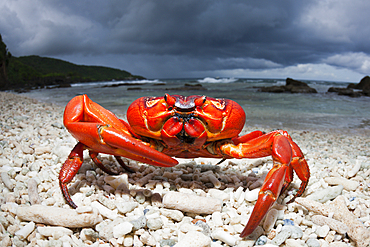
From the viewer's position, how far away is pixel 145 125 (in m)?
2.19

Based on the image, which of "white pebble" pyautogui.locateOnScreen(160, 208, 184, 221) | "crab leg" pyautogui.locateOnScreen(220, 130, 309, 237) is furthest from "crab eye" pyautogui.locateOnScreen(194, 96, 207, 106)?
"white pebble" pyautogui.locateOnScreen(160, 208, 184, 221)

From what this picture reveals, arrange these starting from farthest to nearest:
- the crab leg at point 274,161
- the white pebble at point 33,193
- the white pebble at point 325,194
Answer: the white pebble at point 325,194 → the white pebble at point 33,193 → the crab leg at point 274,161

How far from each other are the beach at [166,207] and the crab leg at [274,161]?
0.87 ft

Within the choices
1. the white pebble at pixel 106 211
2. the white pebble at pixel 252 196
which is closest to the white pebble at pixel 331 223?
the white pebble at pixel 252 196

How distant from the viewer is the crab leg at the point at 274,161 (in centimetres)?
179

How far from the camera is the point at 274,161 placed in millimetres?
1983

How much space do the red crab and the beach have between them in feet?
0.96

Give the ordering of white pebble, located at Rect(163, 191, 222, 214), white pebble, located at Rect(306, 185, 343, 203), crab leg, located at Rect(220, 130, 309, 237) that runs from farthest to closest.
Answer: white pebble, located at Rect(306, 185, 343, 203), white pebble, located at Rect(163, 191, 222, 214), crab leg, located at Rect(220, 130, 309, 237)

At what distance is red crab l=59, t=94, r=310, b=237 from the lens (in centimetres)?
204

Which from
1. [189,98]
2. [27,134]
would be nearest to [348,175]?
[189,98]

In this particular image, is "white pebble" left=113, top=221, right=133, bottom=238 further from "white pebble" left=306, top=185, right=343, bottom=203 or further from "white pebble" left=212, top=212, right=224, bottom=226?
"white pebble" left=306, top=185, right=343, bottom=203

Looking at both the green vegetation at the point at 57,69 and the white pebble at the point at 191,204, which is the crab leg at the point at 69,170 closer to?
the white pebble at the point at 191,204

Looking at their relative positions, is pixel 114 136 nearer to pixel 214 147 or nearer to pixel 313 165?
pixel 214 147

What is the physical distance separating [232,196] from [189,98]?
1176 mm
